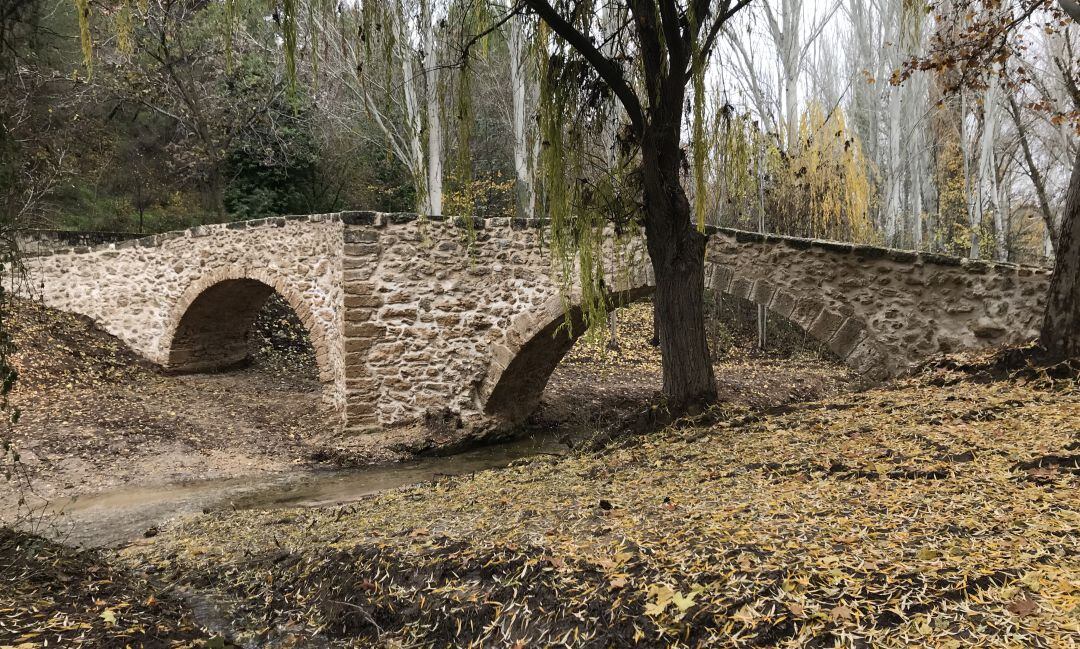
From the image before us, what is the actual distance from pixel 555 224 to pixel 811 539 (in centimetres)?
269

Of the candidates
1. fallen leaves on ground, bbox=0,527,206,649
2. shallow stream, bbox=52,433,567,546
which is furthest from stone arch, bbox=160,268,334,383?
fallen leaves on ground, bbox=0,527,206,649

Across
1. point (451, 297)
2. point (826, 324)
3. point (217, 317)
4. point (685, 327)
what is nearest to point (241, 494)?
point (451, 297)

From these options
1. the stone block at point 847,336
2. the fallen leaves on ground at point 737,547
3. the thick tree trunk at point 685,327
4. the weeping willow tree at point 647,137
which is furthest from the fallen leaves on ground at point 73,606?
the stone block at point 847,336

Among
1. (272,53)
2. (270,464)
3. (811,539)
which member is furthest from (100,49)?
(811,539)

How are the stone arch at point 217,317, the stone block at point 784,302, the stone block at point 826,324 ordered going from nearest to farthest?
the stone block at point 826,324, the stone block at point 784,302, the stone arch at point 217,317

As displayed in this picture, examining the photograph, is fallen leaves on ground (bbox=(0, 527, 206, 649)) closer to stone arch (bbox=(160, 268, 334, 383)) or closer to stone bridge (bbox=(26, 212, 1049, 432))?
stone bridge (bbox=(26, 212, 1049, 432))

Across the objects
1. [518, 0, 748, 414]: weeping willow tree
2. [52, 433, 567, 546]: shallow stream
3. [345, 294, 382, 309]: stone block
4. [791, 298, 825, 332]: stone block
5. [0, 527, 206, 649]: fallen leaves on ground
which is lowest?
[52, 433, 567, 546]: shallow stream

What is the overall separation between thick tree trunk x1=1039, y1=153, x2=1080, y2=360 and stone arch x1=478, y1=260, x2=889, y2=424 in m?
1.60

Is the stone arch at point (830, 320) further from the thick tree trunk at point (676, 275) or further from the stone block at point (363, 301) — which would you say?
the stone block at point (363, 301)

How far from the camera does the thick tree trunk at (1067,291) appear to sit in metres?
4.10

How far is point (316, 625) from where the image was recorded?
2.97 metres

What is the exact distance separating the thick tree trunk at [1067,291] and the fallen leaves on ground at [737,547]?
0.34m

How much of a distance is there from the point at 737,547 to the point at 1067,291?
119 inches

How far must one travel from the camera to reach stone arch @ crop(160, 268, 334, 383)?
874cm
